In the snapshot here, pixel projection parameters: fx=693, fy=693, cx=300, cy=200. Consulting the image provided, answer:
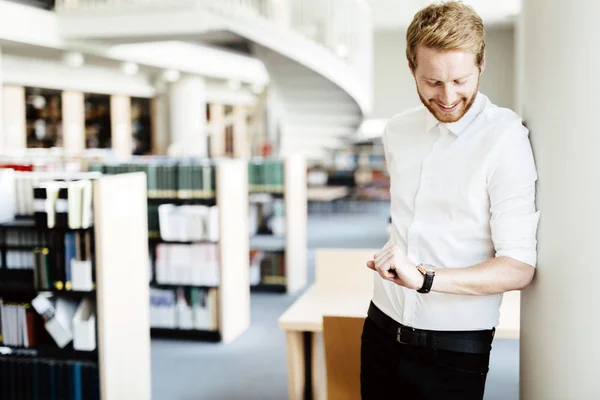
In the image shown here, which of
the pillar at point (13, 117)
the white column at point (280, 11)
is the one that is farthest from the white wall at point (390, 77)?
the pillar at point (13, 117)

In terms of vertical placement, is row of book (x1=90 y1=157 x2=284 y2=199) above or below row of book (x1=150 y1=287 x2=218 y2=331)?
above

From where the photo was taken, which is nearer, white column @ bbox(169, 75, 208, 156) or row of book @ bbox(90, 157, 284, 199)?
row of book @ bbox(90, 157, 284, 199)

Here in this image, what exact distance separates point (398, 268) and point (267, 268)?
6.15 metres

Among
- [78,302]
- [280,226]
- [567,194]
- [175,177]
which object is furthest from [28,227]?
[280,226]

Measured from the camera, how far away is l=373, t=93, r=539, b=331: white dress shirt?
61.5 inches

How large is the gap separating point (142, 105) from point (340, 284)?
13366mm

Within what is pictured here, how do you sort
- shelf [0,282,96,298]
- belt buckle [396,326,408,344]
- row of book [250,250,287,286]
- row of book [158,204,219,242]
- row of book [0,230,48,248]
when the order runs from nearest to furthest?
1. belt buckle [396,326,408,344]
2. shelf [0,282,96,298]
3. row of book [0,230,48,248]
4. row of book [158,204,219,242]
5. row of book [250,250,287,286]

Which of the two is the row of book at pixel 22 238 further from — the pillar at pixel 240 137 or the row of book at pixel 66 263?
the pillar at pixel 240 137

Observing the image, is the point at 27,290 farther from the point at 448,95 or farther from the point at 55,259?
the point at 448,95

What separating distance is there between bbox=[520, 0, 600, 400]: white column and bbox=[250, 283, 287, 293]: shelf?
19.0 feet

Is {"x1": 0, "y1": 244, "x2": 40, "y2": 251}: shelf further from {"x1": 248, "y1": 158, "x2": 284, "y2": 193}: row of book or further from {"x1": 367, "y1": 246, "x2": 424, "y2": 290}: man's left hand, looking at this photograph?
{"x1": 248, "y1": 158, "x2": 284, "y2": 193}: row of book

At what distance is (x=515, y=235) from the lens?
155 centimetres

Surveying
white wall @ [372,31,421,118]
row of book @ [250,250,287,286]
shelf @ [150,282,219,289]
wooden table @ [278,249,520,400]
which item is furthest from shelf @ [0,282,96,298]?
white wall @ [372,31,421,118]

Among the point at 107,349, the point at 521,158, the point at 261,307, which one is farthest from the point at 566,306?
the point at 261,307
